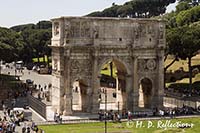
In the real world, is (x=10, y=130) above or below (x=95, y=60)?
below

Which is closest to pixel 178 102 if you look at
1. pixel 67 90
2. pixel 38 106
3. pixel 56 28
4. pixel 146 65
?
pixel 146 65

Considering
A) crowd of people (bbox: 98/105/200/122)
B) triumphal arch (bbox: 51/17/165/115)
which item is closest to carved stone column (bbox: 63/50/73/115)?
triumphal arch (bbox: 51/17/165/115)

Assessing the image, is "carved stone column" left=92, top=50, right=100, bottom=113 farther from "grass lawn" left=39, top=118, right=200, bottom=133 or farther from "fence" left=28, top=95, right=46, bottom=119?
"fence" left=28, top=95, right=46, bottom=119

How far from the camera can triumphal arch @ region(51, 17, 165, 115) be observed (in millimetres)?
52969

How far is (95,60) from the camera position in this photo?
176 ft

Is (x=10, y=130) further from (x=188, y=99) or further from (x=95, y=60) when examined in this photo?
(x=188, y=99)

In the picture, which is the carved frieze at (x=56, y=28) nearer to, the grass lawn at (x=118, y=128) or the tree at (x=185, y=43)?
the grass lawn at (x=118, y=128)

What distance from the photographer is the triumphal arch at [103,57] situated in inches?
2085

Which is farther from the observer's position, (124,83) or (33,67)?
(33,67)

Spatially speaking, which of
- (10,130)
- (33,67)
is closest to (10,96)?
(10,130)

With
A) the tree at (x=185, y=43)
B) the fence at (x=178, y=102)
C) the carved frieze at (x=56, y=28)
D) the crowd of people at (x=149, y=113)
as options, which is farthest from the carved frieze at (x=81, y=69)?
the tree at (x=185, y=43)

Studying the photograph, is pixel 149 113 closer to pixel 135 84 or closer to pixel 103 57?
pixel 135 84

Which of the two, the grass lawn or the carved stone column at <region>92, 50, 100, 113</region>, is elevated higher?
the carved stone column at <region>92, 50, 100, 113</region>

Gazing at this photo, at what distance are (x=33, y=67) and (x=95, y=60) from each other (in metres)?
66.4
